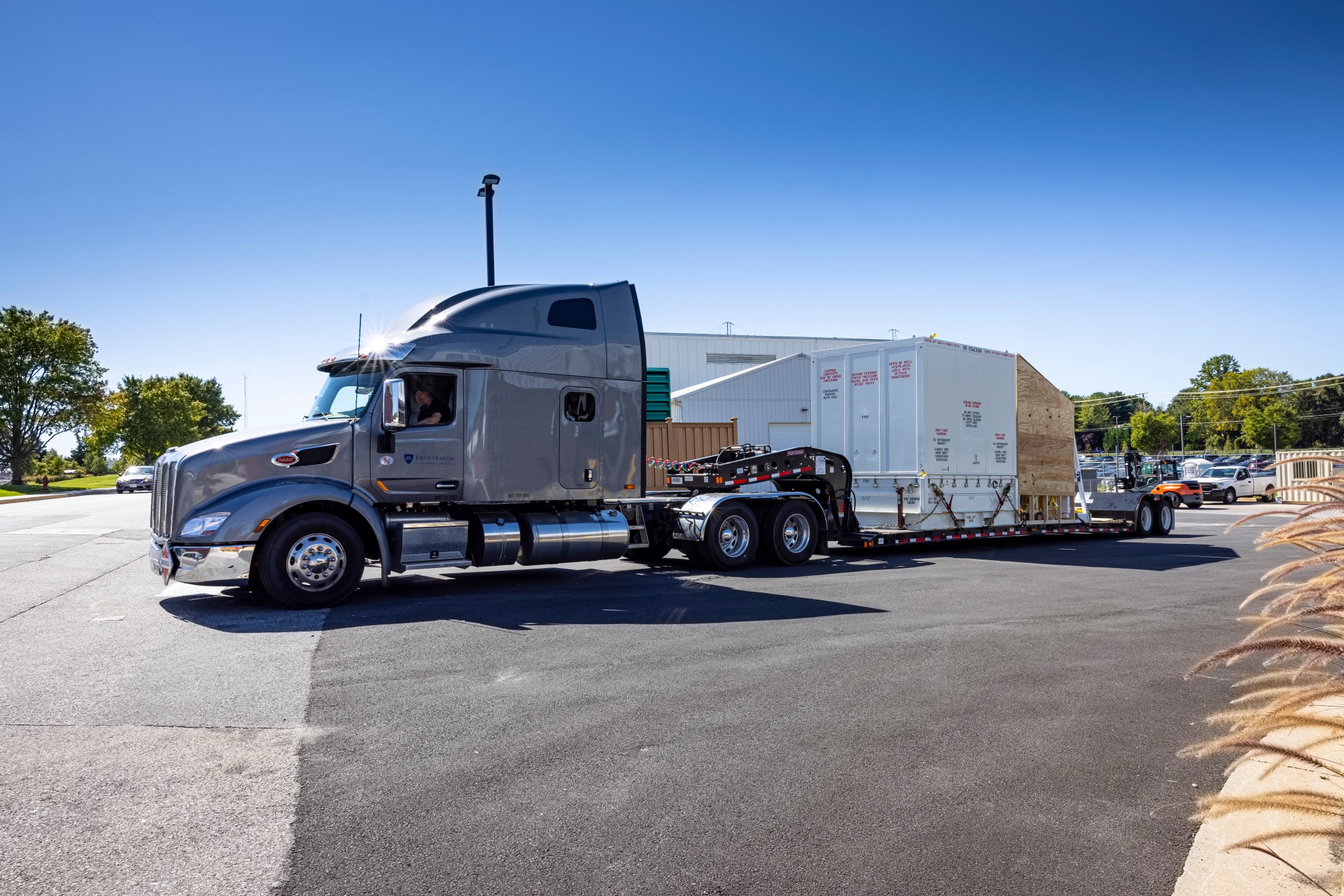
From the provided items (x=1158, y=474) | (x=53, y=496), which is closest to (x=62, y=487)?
(x=53, y=496)

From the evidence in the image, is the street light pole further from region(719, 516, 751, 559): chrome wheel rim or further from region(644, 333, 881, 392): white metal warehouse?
region(644, 333, 881, 392): white metal warehouse

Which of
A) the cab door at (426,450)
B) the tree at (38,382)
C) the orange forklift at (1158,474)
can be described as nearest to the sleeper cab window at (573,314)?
the cab door at (426,450)

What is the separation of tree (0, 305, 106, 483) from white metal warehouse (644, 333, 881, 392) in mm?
37381

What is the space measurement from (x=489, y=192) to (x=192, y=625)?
1172 cm

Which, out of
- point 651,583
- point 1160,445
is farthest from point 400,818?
point 1160,445

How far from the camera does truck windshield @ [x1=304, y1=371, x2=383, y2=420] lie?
36.6 ft

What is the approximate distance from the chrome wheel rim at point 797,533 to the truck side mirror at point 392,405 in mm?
6048

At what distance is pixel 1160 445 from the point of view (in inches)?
3873

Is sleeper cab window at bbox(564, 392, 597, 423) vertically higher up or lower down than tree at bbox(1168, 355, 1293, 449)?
lower down

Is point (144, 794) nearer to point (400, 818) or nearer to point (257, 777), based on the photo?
point (257, 777)

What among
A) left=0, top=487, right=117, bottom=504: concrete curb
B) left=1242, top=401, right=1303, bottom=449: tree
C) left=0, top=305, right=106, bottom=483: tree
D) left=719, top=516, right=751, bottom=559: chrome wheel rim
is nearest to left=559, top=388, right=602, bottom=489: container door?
left=719, top=516, right=751, bottom=559: chrome wheel rim

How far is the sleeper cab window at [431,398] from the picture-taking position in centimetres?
1119

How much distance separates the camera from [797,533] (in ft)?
47.5

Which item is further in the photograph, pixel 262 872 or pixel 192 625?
pixel 192 625
